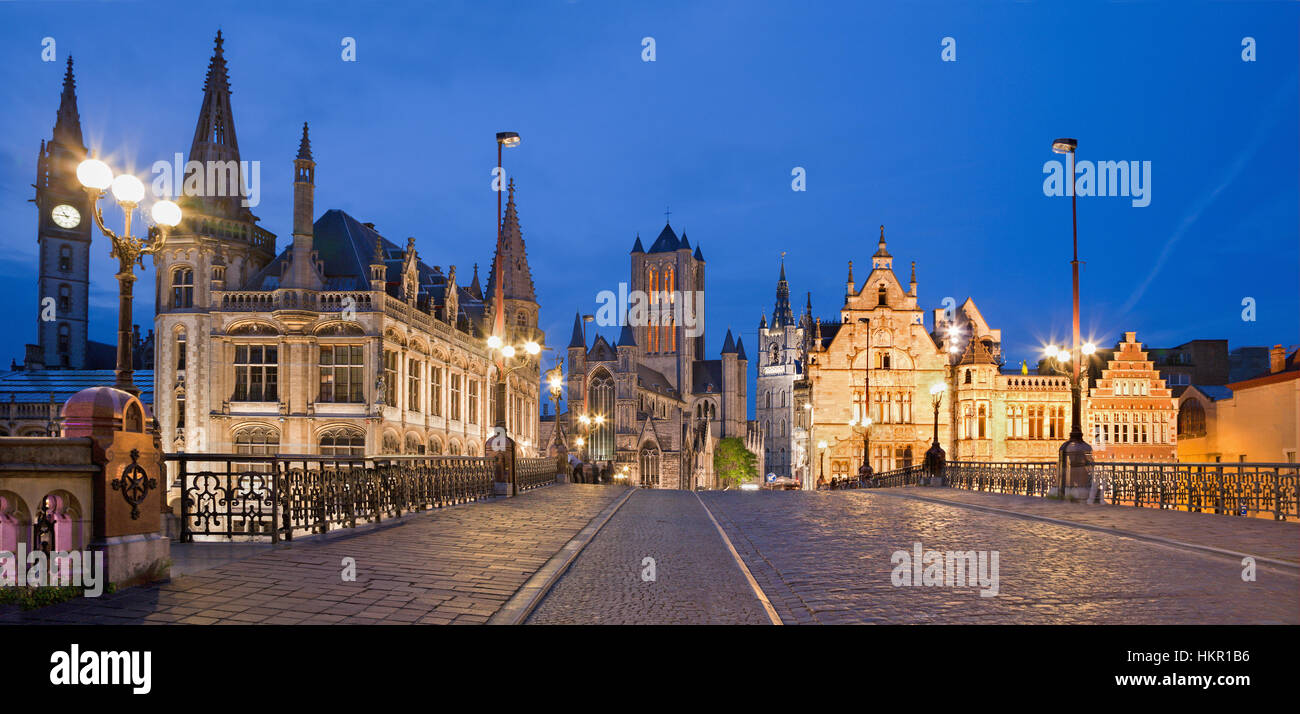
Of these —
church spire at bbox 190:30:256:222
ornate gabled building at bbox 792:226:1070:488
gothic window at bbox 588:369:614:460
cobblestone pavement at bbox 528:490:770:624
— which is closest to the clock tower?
church spire at bbox 190:30:256:222

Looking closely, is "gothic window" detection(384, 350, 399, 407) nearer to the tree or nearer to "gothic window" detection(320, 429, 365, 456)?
"gothic window" detection(320, 429, 365, 456)

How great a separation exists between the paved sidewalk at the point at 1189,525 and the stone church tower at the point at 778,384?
106 meters

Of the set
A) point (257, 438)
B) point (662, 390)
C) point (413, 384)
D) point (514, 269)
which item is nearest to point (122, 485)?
point (257, 438)

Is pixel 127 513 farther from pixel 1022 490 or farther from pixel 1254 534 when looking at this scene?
pixel 1022 490

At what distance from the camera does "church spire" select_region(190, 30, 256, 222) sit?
141ft

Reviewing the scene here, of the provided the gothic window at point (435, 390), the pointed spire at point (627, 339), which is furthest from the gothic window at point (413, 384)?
the pointed spire at point (627, 339)

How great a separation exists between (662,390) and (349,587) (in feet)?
349

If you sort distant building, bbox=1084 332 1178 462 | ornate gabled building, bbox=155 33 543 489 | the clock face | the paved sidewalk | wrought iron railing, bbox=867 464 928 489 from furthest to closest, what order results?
1. the clock face
2. distant building, bbox=1084 332 1178 462
3. wrought iron railing, bbox=867 464 928 489
4. ornate gabled building, bbox=155 33 543 489
5. the paved sidewalk

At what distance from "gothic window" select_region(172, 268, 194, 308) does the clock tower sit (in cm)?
4915

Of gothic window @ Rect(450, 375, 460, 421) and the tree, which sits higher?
gothic window @ Rect(450, 375, 460, 421)

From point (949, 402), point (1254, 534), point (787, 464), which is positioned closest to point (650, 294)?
point (787, 464)

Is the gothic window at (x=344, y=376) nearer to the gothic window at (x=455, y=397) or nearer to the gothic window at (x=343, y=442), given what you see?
the gothic window at (x=343, y=442)

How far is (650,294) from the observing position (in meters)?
127
